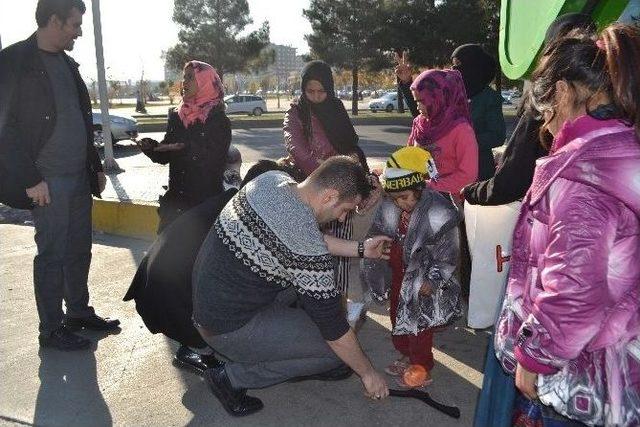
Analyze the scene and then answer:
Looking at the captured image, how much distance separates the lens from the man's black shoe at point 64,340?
3.36m

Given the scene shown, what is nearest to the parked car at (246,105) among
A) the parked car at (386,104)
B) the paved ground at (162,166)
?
the parked car at (386,104)

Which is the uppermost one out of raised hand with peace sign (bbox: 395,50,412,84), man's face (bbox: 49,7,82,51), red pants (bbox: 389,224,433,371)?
man's face (bbox: 49,7,82,51)

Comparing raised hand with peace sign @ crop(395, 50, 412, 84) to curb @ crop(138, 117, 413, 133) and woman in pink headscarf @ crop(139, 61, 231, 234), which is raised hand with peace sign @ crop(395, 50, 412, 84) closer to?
woman in pink headscarf @ crop(139, 61, 231, 234)

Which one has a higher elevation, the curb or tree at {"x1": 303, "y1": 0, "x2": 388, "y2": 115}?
tree at {"x1": 303, "y1": 0, "x2": 388, "y2": 115}

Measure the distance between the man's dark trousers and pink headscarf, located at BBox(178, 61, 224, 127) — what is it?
29.2 inches

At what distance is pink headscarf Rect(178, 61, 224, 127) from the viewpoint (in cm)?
373

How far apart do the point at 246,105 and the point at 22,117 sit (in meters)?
30.9

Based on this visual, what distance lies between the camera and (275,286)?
2.52m

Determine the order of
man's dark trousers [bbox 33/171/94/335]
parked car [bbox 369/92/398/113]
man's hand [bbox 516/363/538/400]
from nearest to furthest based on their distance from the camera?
man's hand [bbox 516/363/538/400]
man's dark trousers [bbox 33/171/94/335]
parked car [bbox 369/92/398/113]

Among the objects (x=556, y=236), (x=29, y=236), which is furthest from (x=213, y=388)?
(x=29, y=236)

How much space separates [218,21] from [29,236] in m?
35.1

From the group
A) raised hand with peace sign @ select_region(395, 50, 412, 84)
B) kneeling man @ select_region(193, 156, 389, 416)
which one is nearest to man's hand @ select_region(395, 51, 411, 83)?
Answer: raised hand with peace sign @ select_region(395, 50, 412, 84)

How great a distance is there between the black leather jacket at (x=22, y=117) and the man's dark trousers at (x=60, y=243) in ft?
0.63

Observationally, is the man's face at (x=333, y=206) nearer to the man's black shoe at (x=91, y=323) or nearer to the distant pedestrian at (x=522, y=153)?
the distant pedestrian at (x=522, y=153)
